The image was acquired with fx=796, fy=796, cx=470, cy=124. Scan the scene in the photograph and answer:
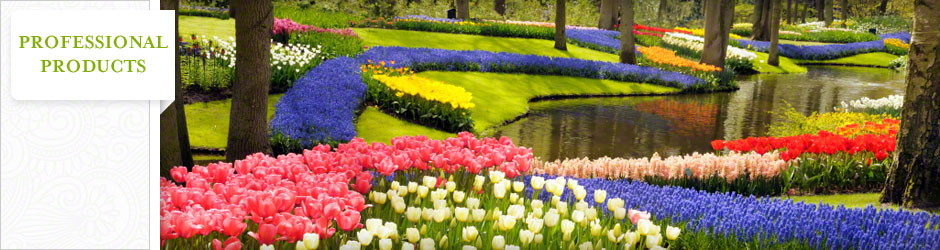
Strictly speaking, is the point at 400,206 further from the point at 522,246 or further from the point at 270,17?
the point at 270,17

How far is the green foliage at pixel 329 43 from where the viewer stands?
17.4 meters

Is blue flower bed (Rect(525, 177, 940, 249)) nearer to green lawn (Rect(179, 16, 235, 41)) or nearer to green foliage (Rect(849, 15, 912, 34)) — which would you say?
green lawn (Rect(179, 16, 235, 41))

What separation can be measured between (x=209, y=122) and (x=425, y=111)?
3248mm

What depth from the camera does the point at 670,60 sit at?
2405 cm

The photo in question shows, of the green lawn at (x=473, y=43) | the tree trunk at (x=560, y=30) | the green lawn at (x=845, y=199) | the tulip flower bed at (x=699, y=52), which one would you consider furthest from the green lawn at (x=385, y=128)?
the tulip flower bed at (x=699, y=52)

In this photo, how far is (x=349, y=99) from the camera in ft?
39.5

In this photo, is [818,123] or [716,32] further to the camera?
[716,32]

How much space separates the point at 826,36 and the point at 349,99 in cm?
3796

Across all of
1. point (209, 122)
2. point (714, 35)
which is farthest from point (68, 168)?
point (714, 35)

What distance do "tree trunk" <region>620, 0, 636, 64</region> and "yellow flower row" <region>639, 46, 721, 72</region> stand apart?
118 centimetres

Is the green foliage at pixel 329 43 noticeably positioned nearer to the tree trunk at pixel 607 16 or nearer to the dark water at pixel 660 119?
the dark water at pixel 660 119

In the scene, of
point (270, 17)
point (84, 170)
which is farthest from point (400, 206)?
point (270, 17)

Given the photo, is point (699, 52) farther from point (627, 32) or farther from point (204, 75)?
point (204, 75)

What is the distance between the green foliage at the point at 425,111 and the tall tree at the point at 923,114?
650cm
